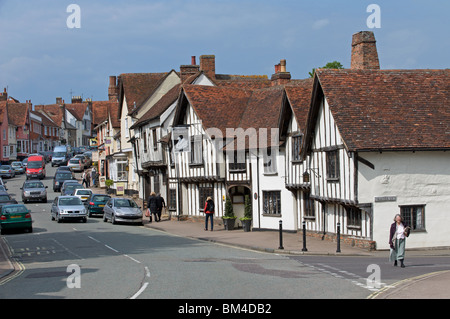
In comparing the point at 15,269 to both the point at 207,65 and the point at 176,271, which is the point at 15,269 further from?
the point at 207,65

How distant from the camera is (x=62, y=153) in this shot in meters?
88.9

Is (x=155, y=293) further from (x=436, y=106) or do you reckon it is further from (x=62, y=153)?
(x=62, y=153)

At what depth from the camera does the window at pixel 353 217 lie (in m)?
24.2

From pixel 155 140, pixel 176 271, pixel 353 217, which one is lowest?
pixel 176 271

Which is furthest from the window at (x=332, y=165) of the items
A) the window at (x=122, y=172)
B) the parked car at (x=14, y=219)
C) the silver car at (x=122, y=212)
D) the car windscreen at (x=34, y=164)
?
A: the car windscreen at (x=34, y=164)

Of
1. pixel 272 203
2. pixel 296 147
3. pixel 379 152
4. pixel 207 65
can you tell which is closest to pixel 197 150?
pixel 272 203

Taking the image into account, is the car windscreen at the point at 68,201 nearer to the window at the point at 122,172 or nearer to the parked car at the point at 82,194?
the parked car at the point at 82,194

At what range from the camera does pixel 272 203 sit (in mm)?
30703

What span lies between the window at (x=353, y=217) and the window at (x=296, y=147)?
455 centimetres

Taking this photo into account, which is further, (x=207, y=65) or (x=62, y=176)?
(x=62, y=176)

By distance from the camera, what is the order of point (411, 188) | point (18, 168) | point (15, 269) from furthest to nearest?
point (18, 168)
point (411, 188)
point (15, 269)

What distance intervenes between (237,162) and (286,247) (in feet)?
31.6
